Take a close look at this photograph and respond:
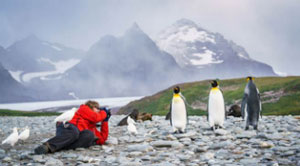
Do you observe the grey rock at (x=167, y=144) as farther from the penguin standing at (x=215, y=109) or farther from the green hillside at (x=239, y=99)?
the green hillside at (x=239, y=99)

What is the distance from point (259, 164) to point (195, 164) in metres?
1.02

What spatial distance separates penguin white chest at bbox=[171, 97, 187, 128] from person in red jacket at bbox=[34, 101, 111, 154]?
240cm

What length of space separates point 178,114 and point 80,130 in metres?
3.14

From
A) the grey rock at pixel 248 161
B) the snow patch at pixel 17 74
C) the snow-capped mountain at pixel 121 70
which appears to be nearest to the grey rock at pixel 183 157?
the grey rock at pixel 248 161

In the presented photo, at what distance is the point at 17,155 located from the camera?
6465mm

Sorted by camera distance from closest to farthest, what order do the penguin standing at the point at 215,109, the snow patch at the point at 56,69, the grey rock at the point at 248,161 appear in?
the grey rock at the point at 248,161
the penguin standing at the point at 215,109
the snow patch at the point at 56,69

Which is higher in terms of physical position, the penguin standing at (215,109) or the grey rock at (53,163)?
the penguin standing at (215,109)

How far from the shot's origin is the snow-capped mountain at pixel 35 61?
455 feet

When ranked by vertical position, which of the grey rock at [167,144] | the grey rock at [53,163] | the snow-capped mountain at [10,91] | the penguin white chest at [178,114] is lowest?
the grey rock at [53,163]

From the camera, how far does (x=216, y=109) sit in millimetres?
9047

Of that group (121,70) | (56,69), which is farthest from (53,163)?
(121,70)

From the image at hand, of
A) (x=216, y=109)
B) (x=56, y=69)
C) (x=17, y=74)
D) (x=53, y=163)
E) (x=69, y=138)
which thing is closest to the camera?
(x=53, y=163)

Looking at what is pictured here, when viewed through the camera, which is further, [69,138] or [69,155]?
[69,138]

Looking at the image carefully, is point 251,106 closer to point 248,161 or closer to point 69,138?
point 248,161
